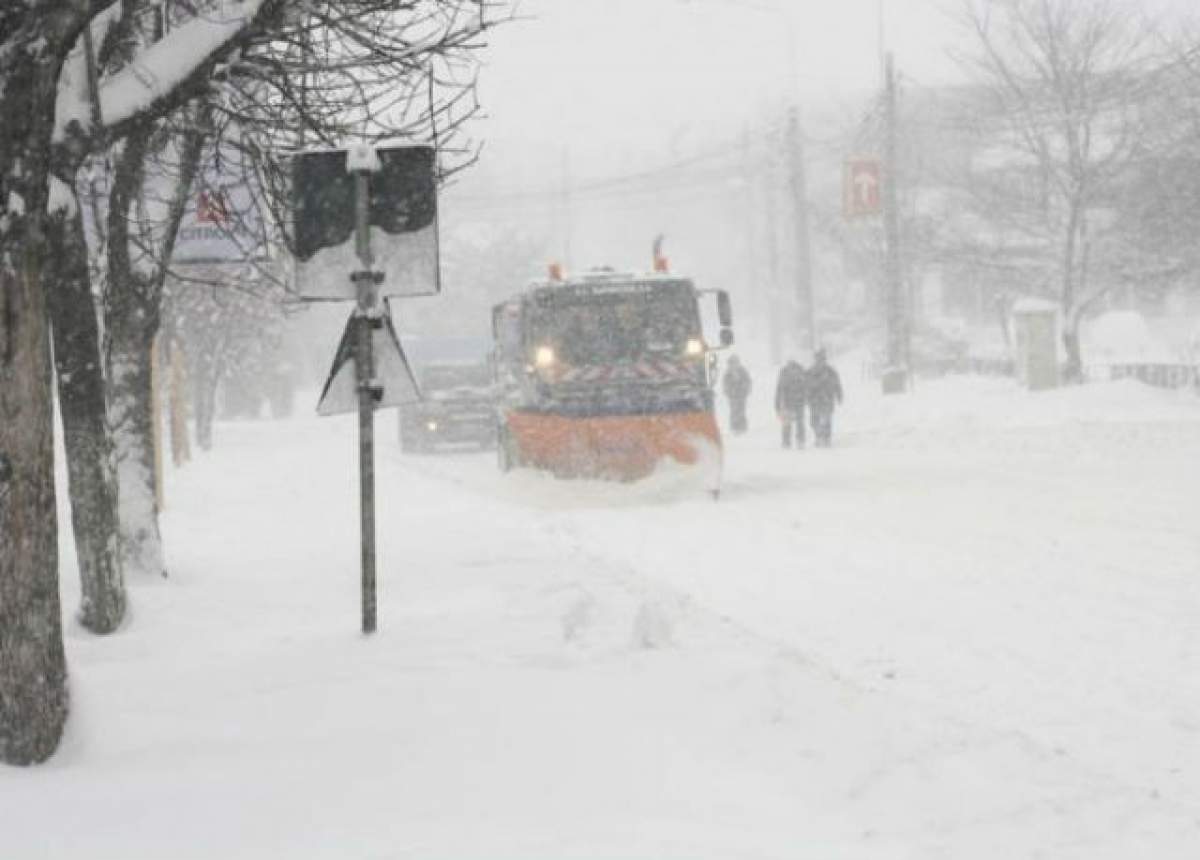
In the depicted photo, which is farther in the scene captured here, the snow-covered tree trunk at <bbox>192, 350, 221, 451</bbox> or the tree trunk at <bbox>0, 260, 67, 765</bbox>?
the snow-covered tree trunk at <bbox>192, 350, 221, 451</bbox>

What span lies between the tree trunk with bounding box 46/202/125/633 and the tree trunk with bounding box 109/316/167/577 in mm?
2069

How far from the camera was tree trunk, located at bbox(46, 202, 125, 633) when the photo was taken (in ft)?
27.0

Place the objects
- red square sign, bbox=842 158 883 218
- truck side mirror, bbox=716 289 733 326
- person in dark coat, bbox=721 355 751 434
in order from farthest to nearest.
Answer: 1. red square sign, bbox=842 158 883 218
2. person in dark coat, bbox=721 355 751 434
3. truck side mirror, bbox=716 289 733 326

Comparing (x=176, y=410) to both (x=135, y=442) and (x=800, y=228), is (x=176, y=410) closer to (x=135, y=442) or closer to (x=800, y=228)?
(x=135, y=442)

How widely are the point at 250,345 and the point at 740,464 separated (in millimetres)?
26021

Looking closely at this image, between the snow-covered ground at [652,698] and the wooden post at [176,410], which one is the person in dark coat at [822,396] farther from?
the snow-covered ground at [652,698]

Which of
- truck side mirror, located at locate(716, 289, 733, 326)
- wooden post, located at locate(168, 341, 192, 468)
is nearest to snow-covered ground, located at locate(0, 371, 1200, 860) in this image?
truck side mirror, located at locate(716, 289, 733, 326)

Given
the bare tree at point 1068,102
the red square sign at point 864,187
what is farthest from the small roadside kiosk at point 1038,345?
the red square sign at point 864,187

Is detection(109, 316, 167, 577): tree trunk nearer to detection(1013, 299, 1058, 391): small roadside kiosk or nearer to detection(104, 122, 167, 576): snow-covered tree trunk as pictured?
detection(104, 122, 167, 576): snow-covered tree trunk

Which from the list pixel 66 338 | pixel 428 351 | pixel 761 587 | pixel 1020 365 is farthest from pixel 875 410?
pixel 66 338

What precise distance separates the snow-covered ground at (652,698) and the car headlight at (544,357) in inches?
199

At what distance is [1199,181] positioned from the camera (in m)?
32.0

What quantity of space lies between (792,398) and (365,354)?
66.8 ft

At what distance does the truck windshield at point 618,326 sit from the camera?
19.8 meters
